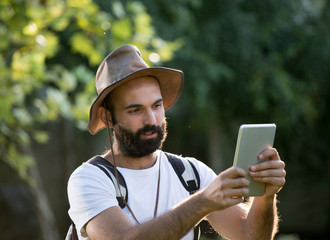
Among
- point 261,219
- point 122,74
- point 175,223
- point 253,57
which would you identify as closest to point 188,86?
point 253,57

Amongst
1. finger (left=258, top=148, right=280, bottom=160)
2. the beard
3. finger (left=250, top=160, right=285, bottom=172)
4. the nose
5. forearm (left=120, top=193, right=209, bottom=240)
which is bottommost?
forearm (left=120, top=193, right=209, bottom=240)

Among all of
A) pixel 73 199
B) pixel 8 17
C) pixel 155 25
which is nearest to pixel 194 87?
pixel 155 25

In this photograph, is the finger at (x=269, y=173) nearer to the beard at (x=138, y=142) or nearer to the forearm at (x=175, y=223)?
the forearm at (x=175, y=223)

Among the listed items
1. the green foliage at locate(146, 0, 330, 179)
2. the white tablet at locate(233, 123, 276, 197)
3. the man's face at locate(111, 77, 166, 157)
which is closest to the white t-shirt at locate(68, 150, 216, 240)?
the man's face at locate(111, 77, 166, 157)

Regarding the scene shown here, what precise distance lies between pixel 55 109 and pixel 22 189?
5238 mm

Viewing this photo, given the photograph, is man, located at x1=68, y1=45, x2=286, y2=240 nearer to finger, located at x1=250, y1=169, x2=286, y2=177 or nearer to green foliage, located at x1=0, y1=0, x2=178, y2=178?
finger, located at x1=250, y1=169, x2=286, y2=177

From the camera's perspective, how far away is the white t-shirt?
6.79 ft

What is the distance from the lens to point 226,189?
1802 mm

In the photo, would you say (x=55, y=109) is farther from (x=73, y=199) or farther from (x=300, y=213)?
(x=300, y=213)

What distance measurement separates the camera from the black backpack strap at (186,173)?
91.2 inches

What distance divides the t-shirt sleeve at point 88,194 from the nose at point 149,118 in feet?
0.88

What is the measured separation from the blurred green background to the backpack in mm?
1434

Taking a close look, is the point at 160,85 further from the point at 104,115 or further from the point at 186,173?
the point at 186,173

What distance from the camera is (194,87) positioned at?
7195mm
